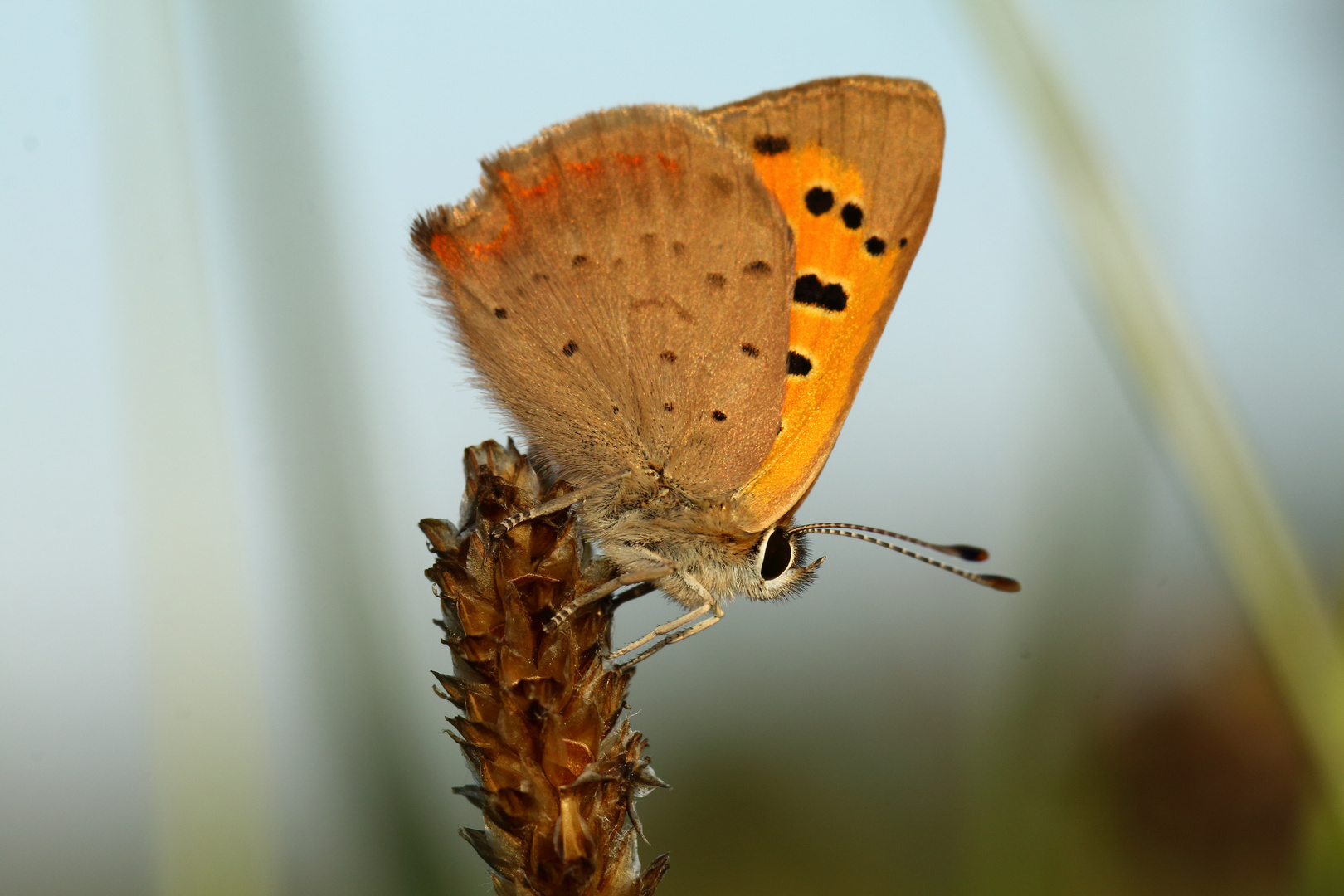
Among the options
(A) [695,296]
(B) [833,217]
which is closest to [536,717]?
(A) [695,296]

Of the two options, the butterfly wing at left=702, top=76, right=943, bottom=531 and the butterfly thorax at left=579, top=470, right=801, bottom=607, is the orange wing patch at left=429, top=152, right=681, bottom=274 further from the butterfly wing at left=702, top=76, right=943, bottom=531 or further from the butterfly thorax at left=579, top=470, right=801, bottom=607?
the butterfly thorax at left=579, top=470, right=801, bottom=607

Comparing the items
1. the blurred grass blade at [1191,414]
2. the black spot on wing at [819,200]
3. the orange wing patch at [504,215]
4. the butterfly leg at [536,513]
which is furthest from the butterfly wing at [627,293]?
the blurred grass blade at [1191,414]

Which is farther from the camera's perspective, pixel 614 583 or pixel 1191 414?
pixel 1191 414

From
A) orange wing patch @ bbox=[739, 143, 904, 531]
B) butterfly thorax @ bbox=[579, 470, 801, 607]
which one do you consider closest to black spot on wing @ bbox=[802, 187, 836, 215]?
orange wing patch @ bbox=[739, 143, 904, 531]

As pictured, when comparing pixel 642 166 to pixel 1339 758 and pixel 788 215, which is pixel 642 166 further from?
pixel 1339 758

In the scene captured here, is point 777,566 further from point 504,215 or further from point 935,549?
point 504,215

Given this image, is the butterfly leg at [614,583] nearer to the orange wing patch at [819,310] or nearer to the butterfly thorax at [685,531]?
the butterfly thorax at [685,531]

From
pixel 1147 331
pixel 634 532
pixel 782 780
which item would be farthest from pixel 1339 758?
pixel 782 780
